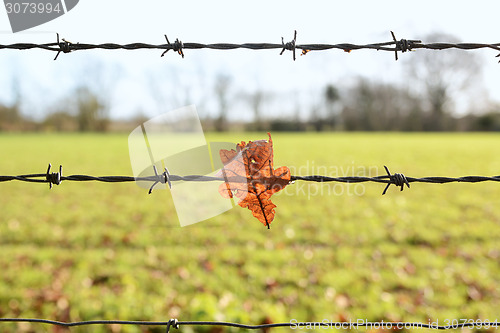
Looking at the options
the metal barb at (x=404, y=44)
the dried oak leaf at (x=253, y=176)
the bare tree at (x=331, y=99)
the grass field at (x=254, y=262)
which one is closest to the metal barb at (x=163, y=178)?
the dried oak leaf at (x=253, y=176)

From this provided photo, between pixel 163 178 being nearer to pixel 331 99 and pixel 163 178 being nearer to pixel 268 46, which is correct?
Answer: pixel 268 46

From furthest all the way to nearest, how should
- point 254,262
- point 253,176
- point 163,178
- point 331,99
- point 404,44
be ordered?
point 331,99, point 254,262, point 404,44, point 163,178, point 253,176

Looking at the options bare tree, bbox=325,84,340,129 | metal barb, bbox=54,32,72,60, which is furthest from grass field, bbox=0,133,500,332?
bare tree, bbox=325,84,340,129

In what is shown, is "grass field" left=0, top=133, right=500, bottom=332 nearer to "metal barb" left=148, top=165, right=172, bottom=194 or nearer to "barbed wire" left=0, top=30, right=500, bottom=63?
"metal barb" left=148, top=165, right=172, bottom=194

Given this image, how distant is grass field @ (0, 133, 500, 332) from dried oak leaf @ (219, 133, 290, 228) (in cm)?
180

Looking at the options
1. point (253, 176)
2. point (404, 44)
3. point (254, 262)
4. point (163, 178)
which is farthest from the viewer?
point (254, 262)

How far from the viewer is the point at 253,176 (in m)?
1.05

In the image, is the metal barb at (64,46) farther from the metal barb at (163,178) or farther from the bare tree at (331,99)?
the bare tree at (331,99)

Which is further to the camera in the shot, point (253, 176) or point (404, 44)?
Answer: point (404, 44)

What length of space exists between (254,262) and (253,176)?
271 cm

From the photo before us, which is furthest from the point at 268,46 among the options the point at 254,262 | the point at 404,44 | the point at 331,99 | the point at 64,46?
the point at 331,99

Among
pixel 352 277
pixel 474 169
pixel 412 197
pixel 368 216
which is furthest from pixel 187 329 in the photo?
pixel 474 169

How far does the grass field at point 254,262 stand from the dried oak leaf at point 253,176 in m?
1.80

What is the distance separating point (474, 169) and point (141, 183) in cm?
1142
